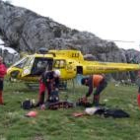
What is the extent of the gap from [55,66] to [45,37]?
23.5m

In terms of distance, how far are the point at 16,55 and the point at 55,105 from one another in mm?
29875

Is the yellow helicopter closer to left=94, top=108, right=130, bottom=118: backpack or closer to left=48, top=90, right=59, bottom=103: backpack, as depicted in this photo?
left=48, top=90, right=59, bottom=103: backpack

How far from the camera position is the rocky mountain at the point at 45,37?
49.1 meters

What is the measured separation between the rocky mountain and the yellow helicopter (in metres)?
19.2

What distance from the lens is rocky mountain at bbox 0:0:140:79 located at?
49.1 meters

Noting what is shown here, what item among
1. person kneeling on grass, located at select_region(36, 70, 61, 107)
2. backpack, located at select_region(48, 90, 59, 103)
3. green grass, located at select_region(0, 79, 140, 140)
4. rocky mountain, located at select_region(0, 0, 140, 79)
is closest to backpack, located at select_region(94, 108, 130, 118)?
green grass, located at select_region(0, 79, 140, 140)

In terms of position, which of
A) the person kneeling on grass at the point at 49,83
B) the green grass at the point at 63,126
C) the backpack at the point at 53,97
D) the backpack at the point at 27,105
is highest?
the person kneeling on grass at the point at 49,83

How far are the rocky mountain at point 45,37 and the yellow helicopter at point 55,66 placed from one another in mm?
19223

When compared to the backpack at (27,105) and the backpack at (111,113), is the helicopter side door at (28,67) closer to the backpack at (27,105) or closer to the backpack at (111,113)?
the backpack at (27,105)

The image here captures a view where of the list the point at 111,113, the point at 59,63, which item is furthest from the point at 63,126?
the point at 59,63

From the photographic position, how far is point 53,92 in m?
18.8

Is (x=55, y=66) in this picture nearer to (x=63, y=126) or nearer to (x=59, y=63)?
→ (x=59, y=63)

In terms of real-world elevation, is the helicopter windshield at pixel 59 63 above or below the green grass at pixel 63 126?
above

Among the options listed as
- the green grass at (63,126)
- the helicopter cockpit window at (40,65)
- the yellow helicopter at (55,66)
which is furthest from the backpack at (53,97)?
the helicopter cockpit window at (40,65)
